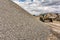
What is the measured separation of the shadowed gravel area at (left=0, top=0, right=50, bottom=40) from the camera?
0.80 meters

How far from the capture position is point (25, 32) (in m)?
0.85

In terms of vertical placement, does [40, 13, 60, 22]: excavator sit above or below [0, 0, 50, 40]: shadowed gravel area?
below

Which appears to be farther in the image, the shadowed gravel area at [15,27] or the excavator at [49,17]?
the excavator at [49,17]

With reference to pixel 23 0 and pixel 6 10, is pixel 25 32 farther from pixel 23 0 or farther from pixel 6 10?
pixel 23 0

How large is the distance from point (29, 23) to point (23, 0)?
81 centimetres

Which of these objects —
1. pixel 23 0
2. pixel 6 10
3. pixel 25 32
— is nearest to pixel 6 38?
pixel 25 32

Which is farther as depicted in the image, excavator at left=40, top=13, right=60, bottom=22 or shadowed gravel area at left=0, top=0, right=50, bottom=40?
excavator at left=40, top=13, right=60, bottom=22

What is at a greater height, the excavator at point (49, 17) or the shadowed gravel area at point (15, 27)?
the shadowed gravel area at point (15, 27)

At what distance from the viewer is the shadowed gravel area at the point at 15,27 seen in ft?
2.61

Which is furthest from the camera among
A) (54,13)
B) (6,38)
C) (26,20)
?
(54,13)

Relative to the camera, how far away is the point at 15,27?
2.78 ft

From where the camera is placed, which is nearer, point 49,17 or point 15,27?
point 15,27

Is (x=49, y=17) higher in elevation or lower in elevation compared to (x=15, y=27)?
lower

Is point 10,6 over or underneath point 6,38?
over
